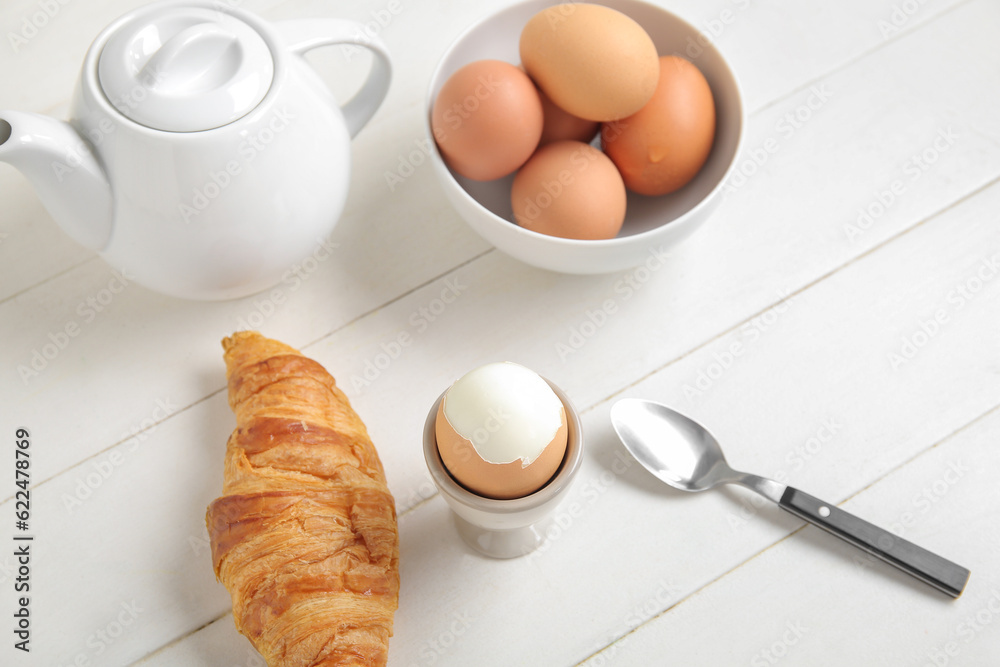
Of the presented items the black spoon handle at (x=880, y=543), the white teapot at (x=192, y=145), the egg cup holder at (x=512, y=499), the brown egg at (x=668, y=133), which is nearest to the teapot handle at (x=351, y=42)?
the white teapot at (x=192, y=145)

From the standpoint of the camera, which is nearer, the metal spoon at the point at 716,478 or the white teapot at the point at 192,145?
the white teapot at the point at 192,145

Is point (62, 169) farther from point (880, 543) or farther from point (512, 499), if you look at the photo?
point (880, 543)

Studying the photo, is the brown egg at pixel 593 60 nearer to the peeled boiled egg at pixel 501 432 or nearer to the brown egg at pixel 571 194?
the brown egg at pixel 571 194

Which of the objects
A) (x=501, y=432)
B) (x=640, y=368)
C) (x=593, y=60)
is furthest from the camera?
(x=640, y=368)

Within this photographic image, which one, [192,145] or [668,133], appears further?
[668,133]

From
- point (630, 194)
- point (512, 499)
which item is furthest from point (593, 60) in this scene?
point (512, 499)

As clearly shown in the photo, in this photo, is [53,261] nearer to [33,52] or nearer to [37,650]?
[33,52]

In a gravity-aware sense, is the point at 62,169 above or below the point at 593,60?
below
